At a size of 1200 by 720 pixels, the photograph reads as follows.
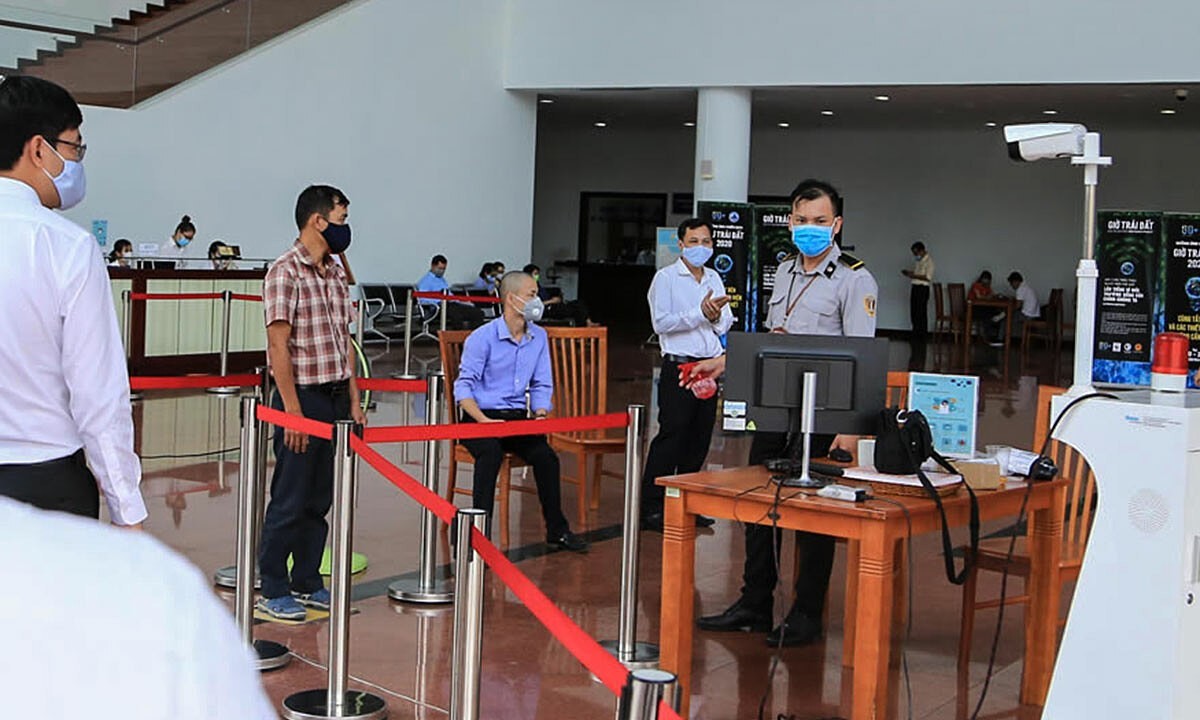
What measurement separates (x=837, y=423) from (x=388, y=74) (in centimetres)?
1422

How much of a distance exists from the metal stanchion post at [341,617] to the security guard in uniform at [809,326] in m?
1.53

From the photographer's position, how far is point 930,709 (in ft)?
14.1

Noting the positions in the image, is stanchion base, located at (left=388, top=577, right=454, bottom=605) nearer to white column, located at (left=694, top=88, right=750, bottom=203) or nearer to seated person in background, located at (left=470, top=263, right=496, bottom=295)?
white column, located at (left=694, top=88, right=750, bottom=203)

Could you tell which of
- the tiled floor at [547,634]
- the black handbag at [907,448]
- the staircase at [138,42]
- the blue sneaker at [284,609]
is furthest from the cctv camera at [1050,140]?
the staircase at [138,42]

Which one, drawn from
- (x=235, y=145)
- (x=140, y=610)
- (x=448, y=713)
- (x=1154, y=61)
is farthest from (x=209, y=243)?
(x=140, y=610)

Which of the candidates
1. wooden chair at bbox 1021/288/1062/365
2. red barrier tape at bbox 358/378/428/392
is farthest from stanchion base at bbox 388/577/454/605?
wooden chair at bbox 1021/288/1062/365

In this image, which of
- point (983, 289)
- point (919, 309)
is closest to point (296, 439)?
point (983, 289)

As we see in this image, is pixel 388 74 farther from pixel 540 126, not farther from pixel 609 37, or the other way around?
pixel 540 126

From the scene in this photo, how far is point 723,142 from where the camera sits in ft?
57.7

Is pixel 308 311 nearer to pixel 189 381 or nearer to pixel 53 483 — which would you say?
pixel 189 381

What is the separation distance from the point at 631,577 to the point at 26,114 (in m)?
2.54

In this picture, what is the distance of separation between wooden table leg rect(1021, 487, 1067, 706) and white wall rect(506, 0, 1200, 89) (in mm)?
11947

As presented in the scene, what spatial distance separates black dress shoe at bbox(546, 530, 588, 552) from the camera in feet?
20.1

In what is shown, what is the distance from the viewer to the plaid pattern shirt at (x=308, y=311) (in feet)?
15.7
